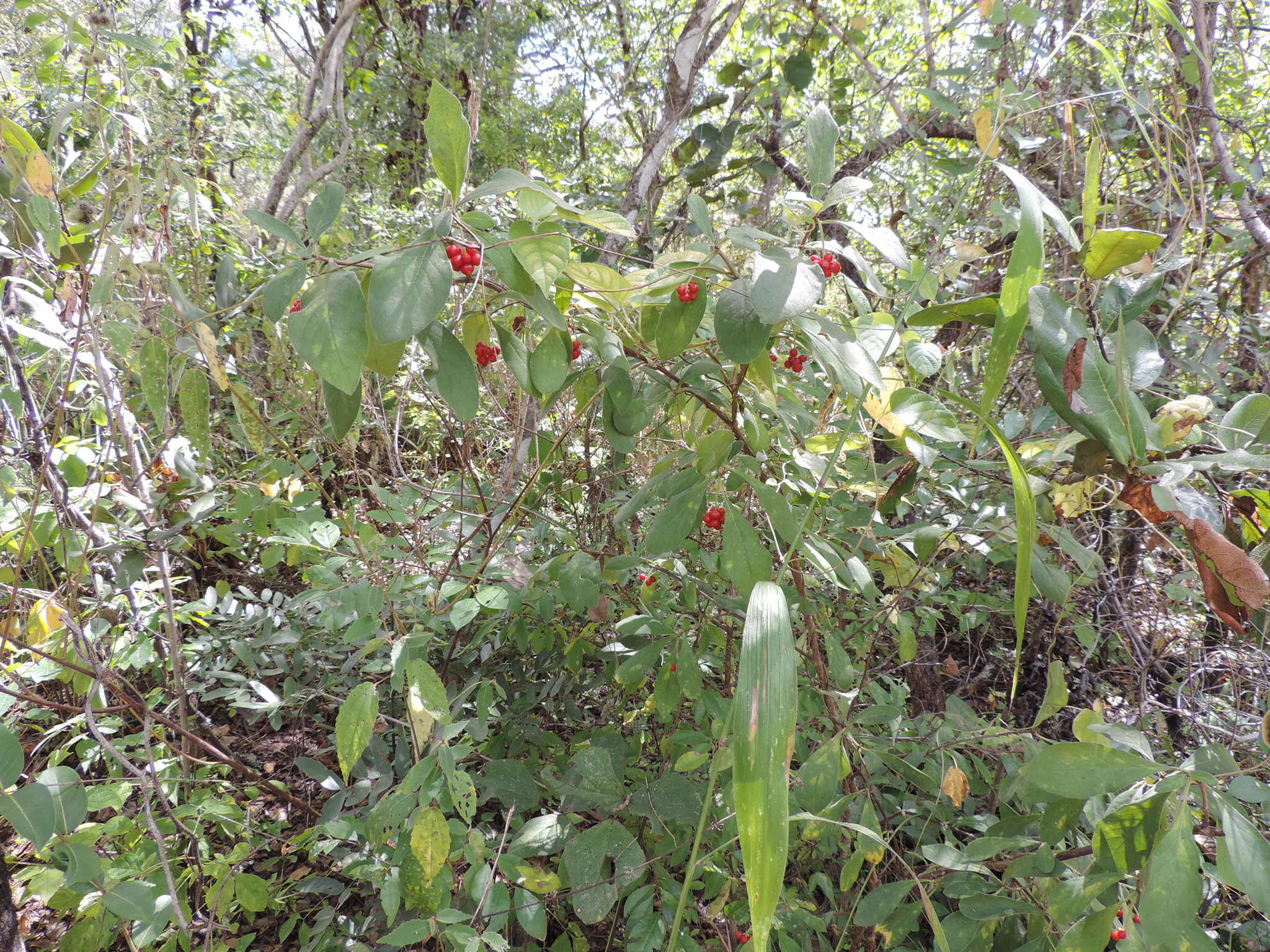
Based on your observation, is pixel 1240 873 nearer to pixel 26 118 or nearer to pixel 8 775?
pixel 8 775

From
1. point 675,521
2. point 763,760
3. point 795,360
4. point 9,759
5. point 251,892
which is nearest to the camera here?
point 763,760

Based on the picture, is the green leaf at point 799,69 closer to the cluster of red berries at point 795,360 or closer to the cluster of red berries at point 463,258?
the cluster of red berries at point 795,360

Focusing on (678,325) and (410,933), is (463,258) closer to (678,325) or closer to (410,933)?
(678,325)

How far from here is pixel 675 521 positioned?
0.86 m

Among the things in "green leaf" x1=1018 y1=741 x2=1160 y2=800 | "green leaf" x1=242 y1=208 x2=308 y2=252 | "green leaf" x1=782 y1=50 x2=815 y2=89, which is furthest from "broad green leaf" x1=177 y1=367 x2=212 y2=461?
"green leaf" x1=782 y1=50 x2=815 y2=89

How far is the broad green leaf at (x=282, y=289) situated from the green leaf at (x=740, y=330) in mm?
393

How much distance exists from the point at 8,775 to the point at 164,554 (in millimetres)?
678

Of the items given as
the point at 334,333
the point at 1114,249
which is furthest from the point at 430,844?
the point at 1114,249

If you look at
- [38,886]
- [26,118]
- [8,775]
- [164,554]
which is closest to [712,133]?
[164,554]

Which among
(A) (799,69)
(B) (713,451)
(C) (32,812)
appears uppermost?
(A) (799,69)

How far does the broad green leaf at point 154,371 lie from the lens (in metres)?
0.78

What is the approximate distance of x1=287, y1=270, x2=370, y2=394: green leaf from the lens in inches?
21.2

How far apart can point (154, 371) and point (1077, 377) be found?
1.00 m

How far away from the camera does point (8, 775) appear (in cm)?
75
